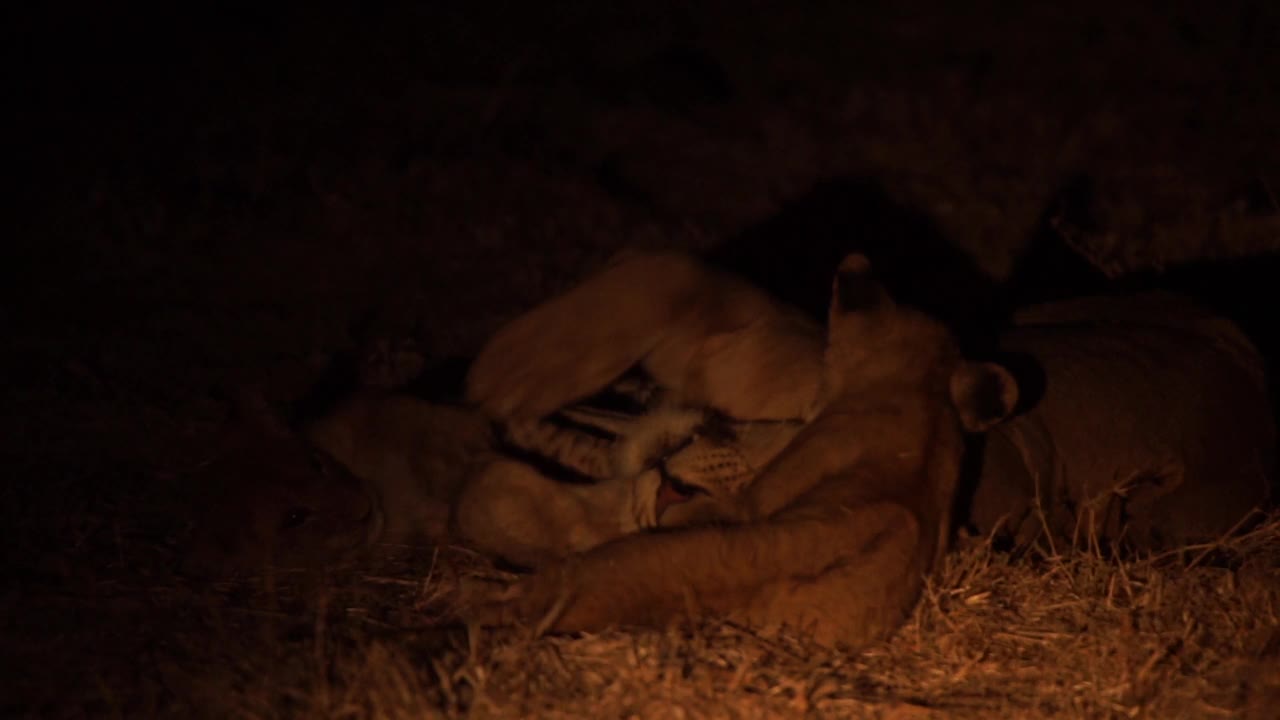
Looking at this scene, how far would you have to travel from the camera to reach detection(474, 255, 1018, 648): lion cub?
2.92 m

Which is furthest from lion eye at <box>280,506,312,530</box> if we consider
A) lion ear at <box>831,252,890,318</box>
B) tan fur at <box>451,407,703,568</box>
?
lion ear at <box>831,252,890,318</box>

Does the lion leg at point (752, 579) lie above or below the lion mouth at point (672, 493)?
above

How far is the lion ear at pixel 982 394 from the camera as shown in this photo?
132 inches

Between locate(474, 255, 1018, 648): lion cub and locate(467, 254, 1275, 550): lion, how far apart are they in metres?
0.26

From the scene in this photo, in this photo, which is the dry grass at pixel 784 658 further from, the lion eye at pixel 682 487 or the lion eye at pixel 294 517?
the lion eye at pixel 682 487

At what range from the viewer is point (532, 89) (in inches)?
365

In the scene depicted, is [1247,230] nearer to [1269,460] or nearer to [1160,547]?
[1269,460]

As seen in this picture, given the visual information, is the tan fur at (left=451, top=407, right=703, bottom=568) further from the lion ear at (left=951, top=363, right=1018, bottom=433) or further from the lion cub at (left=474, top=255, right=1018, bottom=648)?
the lion ear at (left=951, top=363, right=1018, bottom=433)

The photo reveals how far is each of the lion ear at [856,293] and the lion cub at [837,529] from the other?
1.4 inches

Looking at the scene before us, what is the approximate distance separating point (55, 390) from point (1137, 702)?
4124mm

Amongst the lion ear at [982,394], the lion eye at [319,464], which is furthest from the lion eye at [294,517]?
the lion ear at [982,394]

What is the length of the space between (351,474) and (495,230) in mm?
3180

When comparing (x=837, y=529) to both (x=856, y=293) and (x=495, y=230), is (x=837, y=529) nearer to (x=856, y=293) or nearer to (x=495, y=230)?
(x=856, y=293)

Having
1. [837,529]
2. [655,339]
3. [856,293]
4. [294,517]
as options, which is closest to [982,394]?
[856,293]
